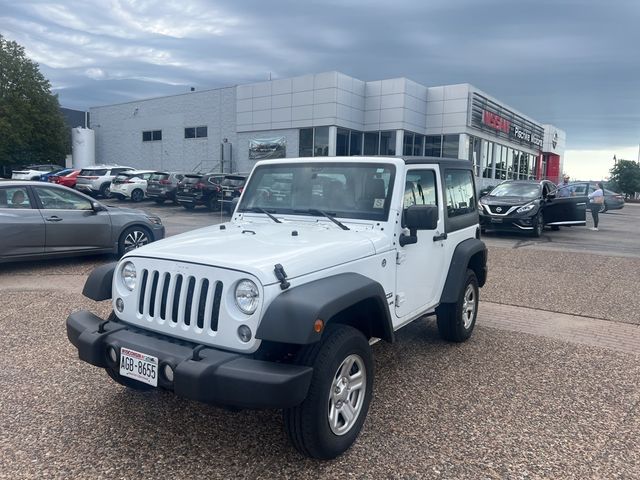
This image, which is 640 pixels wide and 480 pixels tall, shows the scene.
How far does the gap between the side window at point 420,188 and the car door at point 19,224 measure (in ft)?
21.2

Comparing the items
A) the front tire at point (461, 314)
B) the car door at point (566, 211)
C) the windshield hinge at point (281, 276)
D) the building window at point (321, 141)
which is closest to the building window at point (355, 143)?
the building window at point (321, 141)

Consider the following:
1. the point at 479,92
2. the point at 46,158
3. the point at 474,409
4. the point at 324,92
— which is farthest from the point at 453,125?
the point at 46,158

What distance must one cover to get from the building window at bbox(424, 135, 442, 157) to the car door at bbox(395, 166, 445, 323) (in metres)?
28.3

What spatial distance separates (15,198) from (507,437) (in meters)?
7.84

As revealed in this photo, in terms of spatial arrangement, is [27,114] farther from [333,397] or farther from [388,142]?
[333,397]

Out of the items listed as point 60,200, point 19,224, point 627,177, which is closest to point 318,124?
point 60,200

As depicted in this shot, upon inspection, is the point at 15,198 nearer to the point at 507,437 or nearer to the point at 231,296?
the point at 231,296

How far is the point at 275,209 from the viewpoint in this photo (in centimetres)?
448

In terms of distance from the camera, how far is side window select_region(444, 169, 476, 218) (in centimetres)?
499

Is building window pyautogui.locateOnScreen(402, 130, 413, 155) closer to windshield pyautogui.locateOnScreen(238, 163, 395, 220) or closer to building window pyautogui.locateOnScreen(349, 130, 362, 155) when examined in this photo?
building window pyautogui.locateOnScreen(349, 130, 362, 155)

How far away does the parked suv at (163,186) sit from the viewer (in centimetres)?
2295

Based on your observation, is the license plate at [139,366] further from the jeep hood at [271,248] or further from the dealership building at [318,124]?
the dealership building at [318,124]

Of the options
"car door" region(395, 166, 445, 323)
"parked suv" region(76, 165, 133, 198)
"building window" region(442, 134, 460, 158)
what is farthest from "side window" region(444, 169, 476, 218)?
"building window" region(442, 134, 460, 158)

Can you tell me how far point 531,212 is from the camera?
14383mm
